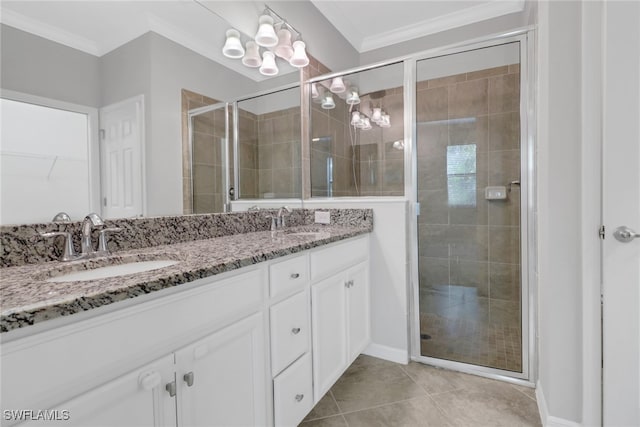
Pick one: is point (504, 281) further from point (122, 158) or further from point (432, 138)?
point (122, 158)

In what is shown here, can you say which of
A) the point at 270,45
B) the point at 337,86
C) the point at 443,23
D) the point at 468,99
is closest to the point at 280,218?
the point at 270,45

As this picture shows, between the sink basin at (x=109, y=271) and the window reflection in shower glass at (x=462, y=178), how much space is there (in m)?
1.76

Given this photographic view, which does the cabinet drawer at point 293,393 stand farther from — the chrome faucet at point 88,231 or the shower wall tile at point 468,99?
the shower wall tile at point 468,99

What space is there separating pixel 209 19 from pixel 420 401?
228 centimetres

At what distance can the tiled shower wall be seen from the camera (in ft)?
6.50

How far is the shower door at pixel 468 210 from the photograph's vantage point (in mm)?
1948

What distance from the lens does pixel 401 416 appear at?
1516 millimetres

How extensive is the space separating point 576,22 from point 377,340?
193cm

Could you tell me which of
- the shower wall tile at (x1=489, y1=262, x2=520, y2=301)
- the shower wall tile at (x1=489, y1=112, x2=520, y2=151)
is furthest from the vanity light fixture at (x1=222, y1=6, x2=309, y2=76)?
the shower wall tile at (x1=489, y1=262, x2=520, y2=301)

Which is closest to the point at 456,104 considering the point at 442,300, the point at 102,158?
the point at 442,300
